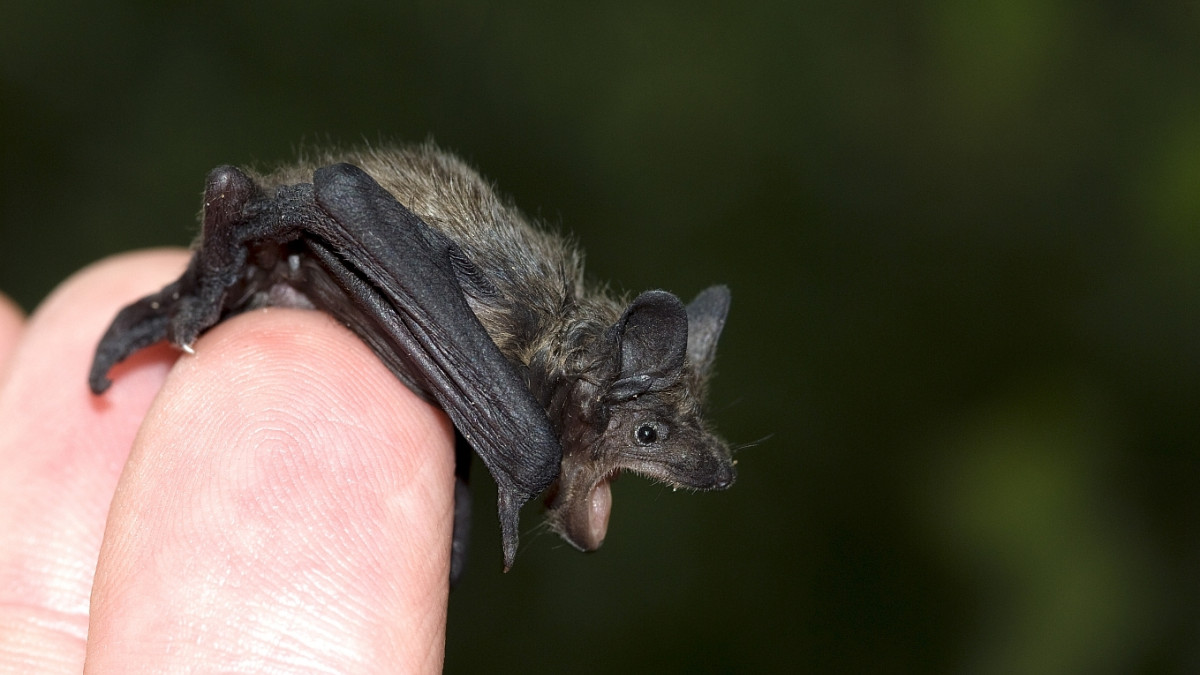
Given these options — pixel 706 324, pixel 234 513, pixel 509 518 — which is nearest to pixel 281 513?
pixel 234 513

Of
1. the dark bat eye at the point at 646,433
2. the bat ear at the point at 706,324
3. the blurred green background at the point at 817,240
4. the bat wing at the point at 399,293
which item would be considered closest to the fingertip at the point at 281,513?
the bat wing at the point at 399,293

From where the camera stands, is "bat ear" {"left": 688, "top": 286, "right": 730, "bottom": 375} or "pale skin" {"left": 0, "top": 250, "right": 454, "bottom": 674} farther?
"bat ear" {"left": 688, "top": 286, "right": 730, "bottom": 375}

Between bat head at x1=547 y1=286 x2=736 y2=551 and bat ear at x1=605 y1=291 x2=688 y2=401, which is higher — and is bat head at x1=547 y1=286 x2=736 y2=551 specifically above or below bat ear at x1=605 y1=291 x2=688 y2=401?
below

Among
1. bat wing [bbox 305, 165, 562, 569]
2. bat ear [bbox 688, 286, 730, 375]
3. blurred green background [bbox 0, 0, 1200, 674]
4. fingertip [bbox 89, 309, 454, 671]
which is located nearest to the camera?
fingertip [bbox 89, 309, 454, 671]

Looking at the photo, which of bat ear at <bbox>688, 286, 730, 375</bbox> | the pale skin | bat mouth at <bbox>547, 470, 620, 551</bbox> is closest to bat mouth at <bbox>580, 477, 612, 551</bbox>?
bat mouth at <bbox>547, 470, 620, 551</bbox>

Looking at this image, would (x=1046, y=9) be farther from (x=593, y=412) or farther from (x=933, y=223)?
(x=593, y=412)

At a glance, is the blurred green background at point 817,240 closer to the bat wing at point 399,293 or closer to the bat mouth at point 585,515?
the bat mouth at point 585,515

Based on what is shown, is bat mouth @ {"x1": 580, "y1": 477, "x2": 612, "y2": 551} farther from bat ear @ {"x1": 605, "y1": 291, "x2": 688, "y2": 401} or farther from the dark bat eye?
bat ear @ {"x1": 605, "y1": 291, "x2": 688, "y2": 401}

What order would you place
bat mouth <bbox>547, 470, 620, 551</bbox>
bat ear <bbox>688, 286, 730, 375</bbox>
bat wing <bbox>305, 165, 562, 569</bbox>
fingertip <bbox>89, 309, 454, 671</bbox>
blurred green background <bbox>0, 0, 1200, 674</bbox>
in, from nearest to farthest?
1. fingertip <bbox>89, 309, 454, 671</bbox>
2. bat wing <bbox>305, 165, 562, 569</bbox>
3. bat mouth <bbox>547, 470, 620, 551</bbox>
4. bat ear <bbox>688, 286, 730, 375</bbox>
5. blurred green background <bbox>0, 0, 1200, 674</bbox>

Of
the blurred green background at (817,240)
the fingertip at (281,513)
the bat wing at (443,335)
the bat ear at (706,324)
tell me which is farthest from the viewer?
the blurred green background at (817,240)
